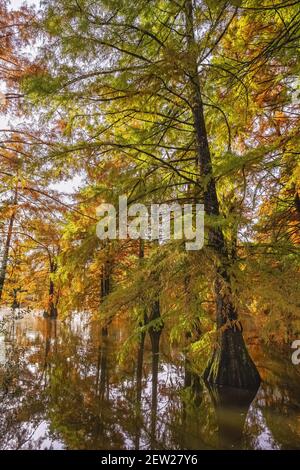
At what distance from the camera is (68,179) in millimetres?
9578

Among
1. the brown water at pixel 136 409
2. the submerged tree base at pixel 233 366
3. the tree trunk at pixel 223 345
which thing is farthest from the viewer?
the submerged tree base at pixel 233 366

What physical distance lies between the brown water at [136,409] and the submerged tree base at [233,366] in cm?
34

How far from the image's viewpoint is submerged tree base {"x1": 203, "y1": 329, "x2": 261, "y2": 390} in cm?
701

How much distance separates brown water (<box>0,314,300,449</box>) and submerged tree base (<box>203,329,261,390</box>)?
34cm

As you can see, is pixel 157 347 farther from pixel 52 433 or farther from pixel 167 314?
pixel 52 433

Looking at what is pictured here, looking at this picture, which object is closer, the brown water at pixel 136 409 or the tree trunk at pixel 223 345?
the brown water at pixel 136 409

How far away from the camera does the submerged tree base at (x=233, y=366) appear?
23.0ft

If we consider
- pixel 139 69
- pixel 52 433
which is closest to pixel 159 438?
pixel 52 433

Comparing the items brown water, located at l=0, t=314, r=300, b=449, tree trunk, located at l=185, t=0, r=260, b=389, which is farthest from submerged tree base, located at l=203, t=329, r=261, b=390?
brown water, located at l=0, t=314, r=300, b=449

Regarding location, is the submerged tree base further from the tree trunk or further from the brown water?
the brown water

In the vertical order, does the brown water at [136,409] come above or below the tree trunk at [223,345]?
below

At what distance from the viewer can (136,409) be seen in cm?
570

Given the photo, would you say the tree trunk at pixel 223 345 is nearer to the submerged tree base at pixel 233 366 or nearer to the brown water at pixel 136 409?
the submerged tree base at pixel 233 366

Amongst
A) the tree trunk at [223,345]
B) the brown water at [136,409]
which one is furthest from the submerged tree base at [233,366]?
the brown water at [136,409]
